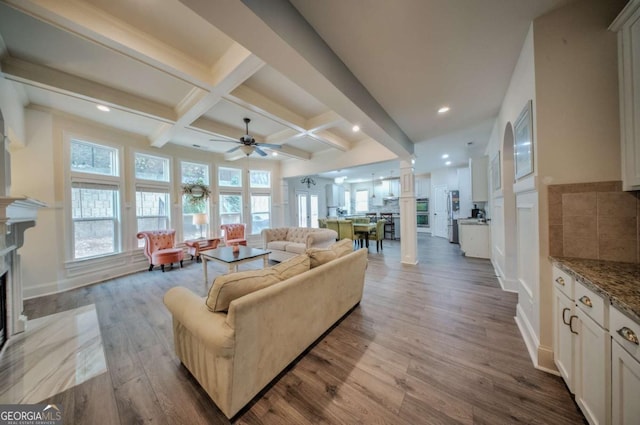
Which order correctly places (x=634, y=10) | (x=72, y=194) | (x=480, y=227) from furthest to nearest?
(x=480, y=227)
(x=72, y=194)
(x=634, y=10)

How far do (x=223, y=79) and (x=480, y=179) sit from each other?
→ 546cm

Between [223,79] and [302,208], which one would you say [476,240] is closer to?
[302,208]

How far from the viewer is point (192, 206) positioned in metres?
5.34

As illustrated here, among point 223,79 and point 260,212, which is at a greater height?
point 223,79

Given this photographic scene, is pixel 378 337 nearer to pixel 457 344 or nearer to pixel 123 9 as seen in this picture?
pixel 457 344

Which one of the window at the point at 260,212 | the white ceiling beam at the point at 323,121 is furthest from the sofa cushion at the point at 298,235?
the white ceiling beam at the point at 323,121

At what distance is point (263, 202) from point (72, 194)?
417cm

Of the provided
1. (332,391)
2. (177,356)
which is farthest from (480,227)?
A: (177,356)

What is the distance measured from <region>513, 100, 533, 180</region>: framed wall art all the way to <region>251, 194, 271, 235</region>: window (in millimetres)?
6259

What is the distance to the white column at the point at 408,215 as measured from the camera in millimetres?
4520

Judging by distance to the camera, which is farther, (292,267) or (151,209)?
(151,209)

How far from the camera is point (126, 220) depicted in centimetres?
428

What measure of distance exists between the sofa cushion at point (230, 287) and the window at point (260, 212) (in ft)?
17.8

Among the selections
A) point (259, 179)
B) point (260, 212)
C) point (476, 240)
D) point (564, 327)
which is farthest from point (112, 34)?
point (476, 240)
